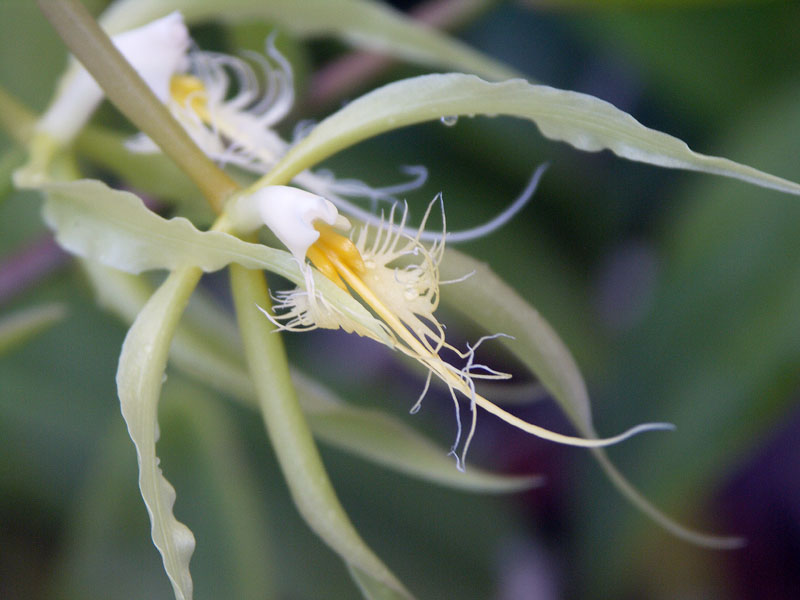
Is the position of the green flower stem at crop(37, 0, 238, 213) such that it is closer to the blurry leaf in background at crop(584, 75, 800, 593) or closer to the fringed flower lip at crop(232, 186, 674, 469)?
the fringed flower lip at crop(232, 186, 674, 469)

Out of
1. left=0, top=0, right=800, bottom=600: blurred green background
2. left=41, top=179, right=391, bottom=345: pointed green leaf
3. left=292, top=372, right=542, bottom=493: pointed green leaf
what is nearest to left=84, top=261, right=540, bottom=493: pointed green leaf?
left=292, top=372, right=542, bottom=493: pointed green leaf

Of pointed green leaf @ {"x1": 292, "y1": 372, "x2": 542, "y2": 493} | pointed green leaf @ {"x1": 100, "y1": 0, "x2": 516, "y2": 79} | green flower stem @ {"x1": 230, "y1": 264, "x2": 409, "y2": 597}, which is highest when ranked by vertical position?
pointed green leaf @ {"x1": 100, "y1": 0, "x2": 516, "y2": 79}

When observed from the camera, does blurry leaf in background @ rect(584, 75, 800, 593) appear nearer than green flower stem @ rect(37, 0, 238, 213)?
No

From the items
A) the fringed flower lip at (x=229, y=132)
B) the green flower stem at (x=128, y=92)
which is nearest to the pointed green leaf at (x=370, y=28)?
the fringed flower lip at (x=229, y=132)

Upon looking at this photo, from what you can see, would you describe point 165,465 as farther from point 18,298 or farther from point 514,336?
point 514,336

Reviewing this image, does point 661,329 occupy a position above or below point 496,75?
below

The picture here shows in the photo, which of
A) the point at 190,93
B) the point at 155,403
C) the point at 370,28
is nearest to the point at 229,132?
the point at 190,93

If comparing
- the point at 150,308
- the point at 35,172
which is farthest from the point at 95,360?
the point at 150,308
